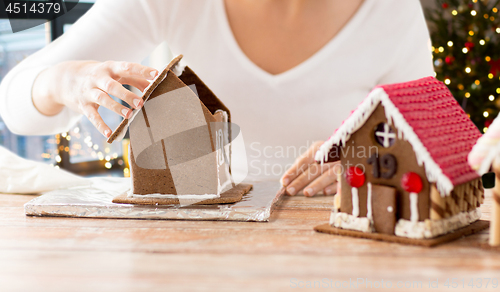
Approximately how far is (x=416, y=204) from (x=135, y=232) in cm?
49

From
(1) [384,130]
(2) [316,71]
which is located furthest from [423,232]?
(2) [316,71]

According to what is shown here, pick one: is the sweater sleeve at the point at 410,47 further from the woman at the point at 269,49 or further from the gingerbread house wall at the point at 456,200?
the gingerbread house wall at the point at 456,200

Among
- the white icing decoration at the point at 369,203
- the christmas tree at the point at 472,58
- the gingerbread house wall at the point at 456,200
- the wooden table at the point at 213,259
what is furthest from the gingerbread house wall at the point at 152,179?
the christmas tree at the point at 472,58

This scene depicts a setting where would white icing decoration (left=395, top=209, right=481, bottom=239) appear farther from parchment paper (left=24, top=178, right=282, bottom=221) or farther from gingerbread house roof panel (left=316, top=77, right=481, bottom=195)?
parchment paper (left=24, top=178, right=282, bottom=221)

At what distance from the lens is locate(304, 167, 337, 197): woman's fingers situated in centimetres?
102

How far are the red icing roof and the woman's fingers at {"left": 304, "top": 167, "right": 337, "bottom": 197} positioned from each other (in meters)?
0.38

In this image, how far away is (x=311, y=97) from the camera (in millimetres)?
1465

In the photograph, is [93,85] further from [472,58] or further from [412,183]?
[472,58]

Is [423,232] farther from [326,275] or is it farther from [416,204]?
[326,275]

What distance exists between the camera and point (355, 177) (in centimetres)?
67

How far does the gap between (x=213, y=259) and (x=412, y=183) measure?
1.09 ft

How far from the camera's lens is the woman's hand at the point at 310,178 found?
3.39 feet

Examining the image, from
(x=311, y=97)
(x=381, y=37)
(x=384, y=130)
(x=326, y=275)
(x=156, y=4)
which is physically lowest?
(x=326, y=275)

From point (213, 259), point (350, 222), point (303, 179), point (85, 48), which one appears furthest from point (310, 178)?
point (85, 48)
